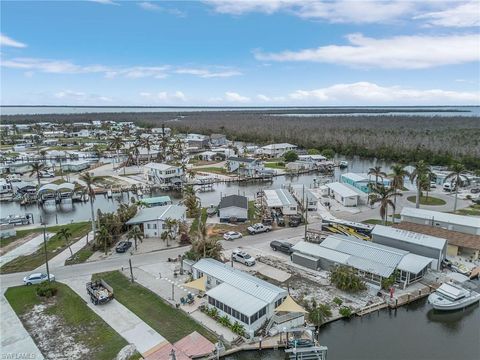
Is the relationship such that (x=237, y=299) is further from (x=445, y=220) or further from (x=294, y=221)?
(x=445, y=220)

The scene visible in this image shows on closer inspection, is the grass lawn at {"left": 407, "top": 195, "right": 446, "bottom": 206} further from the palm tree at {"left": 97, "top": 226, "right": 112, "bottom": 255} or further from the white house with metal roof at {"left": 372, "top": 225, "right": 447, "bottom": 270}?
the palm tree at {"left": 97, "top": 226, "right": 112, "bottom": 255}

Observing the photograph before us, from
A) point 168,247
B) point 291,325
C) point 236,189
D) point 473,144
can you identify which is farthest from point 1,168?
point 473,144

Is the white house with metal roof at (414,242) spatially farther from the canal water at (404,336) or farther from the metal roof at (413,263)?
the canal water at (404,336)

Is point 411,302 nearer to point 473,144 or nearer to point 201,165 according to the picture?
point 201,165

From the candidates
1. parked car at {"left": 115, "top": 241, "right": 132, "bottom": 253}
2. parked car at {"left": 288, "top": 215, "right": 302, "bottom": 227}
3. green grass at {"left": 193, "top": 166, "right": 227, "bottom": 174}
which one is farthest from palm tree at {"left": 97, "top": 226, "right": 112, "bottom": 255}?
green grass at {"left": 193, "top": 166, "right": 227, "bottom": 174}

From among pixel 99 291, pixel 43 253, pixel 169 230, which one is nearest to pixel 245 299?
pixel 99 291

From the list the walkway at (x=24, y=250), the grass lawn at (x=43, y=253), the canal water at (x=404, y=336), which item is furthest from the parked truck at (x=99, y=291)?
the walkway at (x=24, y=250)

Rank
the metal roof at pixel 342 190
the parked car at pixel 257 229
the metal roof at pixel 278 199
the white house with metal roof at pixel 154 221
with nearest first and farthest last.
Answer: the white house with metal roof at pixel 154 221 < the parked car at pixel 257 229 < the metal roof at pixel 278 199 < the metal roof at pixel 342 190
